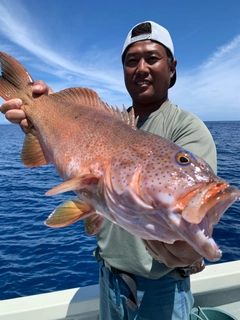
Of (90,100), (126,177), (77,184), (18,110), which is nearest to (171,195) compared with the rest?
(126,177)

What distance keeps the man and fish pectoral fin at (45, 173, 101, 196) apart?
2.45 ft

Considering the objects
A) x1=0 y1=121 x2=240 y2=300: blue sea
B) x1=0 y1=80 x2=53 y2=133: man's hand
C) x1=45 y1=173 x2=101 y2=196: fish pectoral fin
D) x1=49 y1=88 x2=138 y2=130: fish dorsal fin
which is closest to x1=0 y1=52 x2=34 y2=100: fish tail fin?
x1=0 y1=80 x2=53 y2=133: man's hand

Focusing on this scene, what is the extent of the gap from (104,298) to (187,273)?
96cm

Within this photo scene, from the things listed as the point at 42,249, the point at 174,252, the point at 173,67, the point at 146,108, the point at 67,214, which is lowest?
the point at 42,249

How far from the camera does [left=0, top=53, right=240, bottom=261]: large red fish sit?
1407mm

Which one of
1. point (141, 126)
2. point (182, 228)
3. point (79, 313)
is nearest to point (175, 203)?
point (182, 228)

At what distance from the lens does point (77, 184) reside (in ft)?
5.86

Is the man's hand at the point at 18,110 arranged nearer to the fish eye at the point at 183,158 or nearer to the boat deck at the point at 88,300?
the fish eye at the point at 183,158

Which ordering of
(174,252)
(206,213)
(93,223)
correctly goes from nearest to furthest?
1. (206,213)
2. (174,252)
3. (93,223)

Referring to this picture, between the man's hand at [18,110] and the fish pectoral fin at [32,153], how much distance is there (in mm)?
170

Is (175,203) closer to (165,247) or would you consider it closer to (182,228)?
(182,228)

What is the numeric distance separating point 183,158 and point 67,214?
811 millimetres

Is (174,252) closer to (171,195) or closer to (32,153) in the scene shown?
(171,195)

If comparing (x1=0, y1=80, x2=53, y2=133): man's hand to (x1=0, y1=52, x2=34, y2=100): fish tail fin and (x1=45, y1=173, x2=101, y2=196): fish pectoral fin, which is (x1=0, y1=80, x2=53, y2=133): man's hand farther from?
(x1=45, y1=173, x2=101, y2=196): fish pectoral fin
